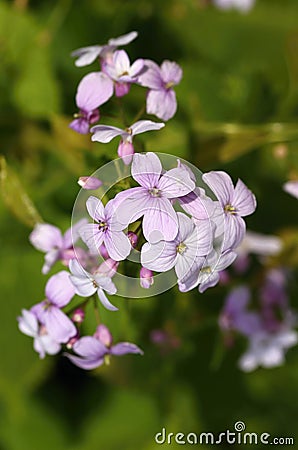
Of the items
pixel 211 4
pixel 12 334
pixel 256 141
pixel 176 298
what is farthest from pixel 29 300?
pixel 211 4

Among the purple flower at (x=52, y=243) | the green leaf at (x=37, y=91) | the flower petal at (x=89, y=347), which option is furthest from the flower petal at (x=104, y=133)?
the green leaf at (x=37, y=91)

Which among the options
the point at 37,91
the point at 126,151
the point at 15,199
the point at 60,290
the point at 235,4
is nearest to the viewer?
the point at 126,151

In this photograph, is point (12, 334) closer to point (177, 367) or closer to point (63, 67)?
point (177, 367)

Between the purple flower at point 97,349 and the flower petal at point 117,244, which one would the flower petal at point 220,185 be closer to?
the flower petal at point 117,244

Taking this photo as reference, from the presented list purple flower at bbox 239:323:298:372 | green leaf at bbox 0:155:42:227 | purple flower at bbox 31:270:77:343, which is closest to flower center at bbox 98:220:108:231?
purple flower at bbox 31:270:77:343

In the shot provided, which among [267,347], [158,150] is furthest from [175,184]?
[267,347]

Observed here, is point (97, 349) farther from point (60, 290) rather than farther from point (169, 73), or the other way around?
point (169, 73)

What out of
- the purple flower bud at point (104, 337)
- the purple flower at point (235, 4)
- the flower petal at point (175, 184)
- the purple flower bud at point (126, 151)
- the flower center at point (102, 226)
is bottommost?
the purple flower bud at point (104, 337)
